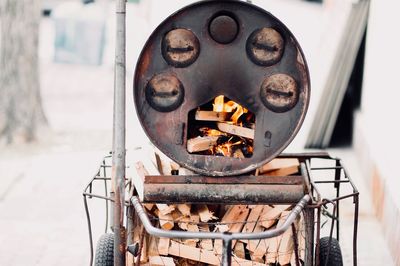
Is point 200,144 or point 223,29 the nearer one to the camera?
point 223,29

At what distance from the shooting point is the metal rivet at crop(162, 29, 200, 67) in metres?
5.38

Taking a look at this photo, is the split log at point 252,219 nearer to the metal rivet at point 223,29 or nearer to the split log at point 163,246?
the split log at point 163,246

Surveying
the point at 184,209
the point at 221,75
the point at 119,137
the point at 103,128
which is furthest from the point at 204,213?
the point at 103,128

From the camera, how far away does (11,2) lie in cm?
1177

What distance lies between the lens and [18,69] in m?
12.0

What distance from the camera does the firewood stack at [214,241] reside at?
17.9 ft

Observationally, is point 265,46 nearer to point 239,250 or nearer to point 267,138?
point 267,138

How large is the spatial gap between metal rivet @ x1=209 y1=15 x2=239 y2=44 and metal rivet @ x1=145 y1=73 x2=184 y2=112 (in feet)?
1.34

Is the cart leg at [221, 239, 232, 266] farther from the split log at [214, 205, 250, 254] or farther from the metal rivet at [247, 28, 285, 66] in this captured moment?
the metal rivet at [247, 28, 285, 66]

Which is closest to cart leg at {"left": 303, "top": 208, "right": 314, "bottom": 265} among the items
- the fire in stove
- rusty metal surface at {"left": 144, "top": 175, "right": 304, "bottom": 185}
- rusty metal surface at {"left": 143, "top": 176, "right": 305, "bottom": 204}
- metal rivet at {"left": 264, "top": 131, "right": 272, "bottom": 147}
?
rusty metal surface at {"left": 143, "top": 176, "right": 305, "bottom": 204}

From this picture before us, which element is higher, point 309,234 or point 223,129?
point 223,129

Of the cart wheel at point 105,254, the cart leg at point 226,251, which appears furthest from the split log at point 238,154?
the cart leg at point 226,251

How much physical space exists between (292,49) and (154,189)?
1336 mm

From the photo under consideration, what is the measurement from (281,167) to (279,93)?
35.3 inches
